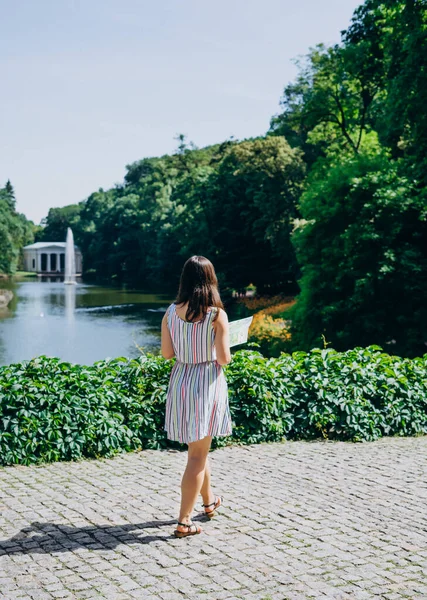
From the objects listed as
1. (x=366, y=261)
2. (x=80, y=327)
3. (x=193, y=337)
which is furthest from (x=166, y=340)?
(x=80, y=327)

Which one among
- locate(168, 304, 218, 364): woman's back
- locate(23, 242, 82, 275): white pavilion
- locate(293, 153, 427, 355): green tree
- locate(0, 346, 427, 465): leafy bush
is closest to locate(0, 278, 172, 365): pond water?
locate(293, 153, 427, 355): green tree

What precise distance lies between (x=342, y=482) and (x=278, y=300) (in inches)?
1190

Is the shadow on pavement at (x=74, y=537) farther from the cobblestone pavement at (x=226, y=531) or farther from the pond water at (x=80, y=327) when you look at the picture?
the pond water at (x=80, y=327)

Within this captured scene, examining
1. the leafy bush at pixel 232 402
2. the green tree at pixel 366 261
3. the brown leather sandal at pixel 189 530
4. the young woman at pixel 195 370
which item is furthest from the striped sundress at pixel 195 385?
the green tree at pixel 366 261

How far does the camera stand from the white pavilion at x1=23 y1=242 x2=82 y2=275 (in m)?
124

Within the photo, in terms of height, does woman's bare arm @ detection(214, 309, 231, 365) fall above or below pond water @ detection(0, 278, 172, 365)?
above

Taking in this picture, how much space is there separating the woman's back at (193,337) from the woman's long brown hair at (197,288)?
0.16ft

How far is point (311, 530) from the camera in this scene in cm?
482

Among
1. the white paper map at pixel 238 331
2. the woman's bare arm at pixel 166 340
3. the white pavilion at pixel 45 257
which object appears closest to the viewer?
the woman's bare arm at pixel 166 340

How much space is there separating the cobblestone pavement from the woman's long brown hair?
149cm

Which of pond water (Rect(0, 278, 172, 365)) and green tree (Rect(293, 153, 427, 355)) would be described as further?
pond water (Rect(0, 278, 172, 365))

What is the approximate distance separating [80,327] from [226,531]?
30699 mm

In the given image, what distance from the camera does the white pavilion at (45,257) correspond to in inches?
4862

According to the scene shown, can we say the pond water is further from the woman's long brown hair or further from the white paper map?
the woman's long brown hair
